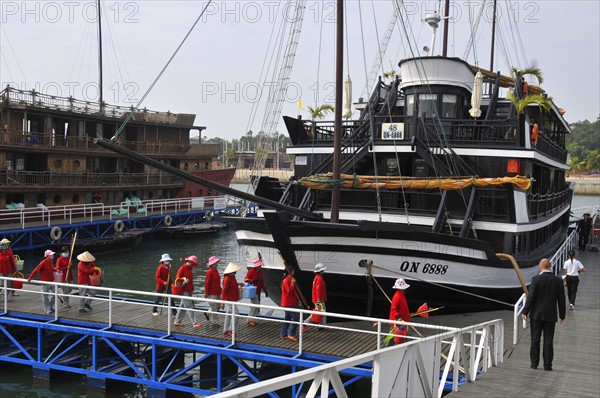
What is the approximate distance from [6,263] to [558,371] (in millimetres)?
13091

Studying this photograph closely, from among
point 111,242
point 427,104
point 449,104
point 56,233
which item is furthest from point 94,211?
point 449,104

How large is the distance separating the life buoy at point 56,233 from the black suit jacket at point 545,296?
27.8 meters

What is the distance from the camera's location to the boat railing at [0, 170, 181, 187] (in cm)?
3400

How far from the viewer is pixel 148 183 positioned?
4412cm

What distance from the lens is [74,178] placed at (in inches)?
1486

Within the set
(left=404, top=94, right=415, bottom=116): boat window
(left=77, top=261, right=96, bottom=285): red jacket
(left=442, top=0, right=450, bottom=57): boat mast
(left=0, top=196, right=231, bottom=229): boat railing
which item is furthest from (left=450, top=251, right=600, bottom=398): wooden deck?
(left=0, top=196, right=231, bottom=229): boat railing

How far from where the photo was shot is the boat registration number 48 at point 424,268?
1519 centimetres

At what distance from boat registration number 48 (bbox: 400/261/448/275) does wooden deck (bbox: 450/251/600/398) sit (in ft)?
6.96

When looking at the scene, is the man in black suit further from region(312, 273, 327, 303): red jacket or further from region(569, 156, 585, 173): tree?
region(569, 156, 585, 173): tree

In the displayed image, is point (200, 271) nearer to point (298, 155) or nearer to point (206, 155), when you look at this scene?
point (298, 155)

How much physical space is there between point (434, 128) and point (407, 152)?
59.5 inches

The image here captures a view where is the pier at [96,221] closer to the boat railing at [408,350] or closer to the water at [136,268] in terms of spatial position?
the water at [136,268]

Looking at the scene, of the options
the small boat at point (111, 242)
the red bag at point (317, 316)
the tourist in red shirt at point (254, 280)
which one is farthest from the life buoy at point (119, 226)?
the red bag at point (317, 316)

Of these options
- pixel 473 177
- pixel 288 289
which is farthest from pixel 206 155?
pixel 288 289
